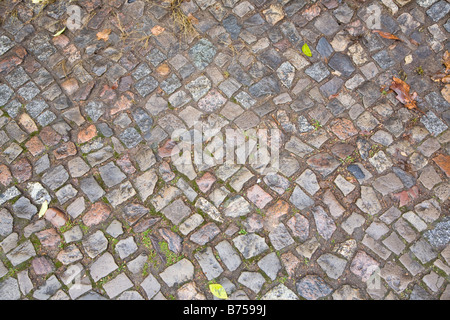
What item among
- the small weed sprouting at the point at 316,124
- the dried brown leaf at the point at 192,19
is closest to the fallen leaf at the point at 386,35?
the small weed sprouting at the point at 316,124

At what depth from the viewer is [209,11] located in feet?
12.4

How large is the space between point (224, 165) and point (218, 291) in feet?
3.61

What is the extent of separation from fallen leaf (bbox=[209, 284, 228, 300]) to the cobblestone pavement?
45 mm

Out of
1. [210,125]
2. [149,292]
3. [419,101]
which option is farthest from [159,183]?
[419,101]

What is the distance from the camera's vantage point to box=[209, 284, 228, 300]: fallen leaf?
3.09m

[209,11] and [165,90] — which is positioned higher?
[209,11]

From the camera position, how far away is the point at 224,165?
133 inches

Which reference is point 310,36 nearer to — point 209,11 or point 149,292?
point 209,11

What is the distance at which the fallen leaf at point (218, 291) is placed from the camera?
3.09 meters

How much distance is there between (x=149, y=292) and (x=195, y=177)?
1.07m

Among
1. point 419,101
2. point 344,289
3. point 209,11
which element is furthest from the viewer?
point 209,11

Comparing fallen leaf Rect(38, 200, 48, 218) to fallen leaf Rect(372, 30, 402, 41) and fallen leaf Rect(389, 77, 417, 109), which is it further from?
fallen leaf Rect(372, 30, 402, 41)

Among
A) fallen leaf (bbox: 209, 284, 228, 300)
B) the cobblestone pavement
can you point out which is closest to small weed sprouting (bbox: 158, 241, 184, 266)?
the cobblestone pavement

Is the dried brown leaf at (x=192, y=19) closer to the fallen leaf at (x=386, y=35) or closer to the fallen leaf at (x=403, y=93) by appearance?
the fallen leaf at (x=386, y=35)
